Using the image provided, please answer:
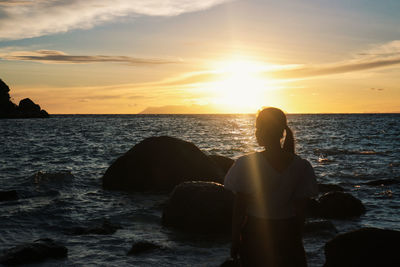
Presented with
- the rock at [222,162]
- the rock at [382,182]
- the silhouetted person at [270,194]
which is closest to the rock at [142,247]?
the silhouetted person at [270,194]

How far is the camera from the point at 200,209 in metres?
9.38

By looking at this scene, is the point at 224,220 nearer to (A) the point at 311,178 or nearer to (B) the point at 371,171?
(A) the point at 311,178

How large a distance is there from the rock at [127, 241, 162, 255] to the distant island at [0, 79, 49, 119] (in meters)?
128

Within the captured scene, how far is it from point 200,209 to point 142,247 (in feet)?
6.28

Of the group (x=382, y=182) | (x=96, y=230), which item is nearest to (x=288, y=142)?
(x=96, y=230)

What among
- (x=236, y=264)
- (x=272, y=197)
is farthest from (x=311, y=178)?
(x=236, y=264)

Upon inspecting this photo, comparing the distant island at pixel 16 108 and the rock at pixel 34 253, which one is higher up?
the distant island at pixel 16 108

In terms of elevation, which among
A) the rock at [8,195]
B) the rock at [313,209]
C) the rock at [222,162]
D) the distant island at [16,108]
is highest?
the distant island at [16,108]

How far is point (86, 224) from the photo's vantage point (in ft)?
33.4

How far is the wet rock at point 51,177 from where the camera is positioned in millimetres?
16781

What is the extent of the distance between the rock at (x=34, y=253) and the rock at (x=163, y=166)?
21.9 feet

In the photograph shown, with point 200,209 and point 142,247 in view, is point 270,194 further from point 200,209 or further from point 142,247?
point 200,209

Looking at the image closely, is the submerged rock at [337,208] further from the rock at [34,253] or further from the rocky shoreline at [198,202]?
the rock at [34,253]

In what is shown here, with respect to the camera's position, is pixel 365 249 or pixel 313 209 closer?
pixel 365 249
